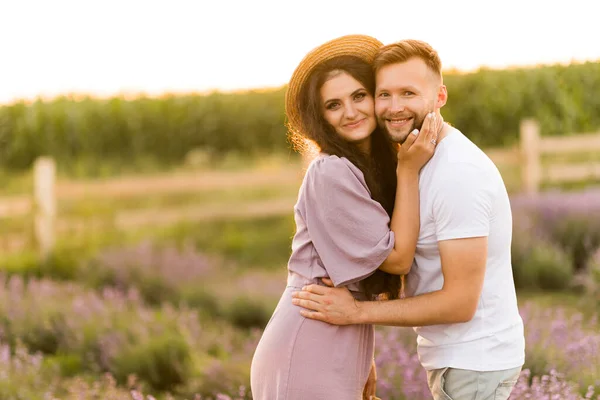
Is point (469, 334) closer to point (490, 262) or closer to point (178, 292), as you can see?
point (490, 262)

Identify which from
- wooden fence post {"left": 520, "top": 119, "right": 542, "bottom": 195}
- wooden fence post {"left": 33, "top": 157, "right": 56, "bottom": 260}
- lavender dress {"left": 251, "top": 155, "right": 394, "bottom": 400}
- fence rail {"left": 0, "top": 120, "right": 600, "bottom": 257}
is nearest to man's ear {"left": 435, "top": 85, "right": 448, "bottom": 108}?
lavender dress {"left": 251, "top": 155, "right": 394, "bottom": 400}

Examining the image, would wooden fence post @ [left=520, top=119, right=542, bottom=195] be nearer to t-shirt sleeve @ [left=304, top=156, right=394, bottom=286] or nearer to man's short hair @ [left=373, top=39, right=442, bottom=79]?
man's short hair @ [left=373, top=39, right=442, bottom=79]

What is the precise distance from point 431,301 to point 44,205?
9.09 m

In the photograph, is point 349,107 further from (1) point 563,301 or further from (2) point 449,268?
(1) point 563,301

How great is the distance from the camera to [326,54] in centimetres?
277

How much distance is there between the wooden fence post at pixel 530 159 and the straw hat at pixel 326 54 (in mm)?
9497

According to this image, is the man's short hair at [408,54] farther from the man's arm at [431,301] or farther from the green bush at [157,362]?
the green bush at [157,362]

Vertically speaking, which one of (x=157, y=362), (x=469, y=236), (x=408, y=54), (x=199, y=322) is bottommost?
(x=199, y=322)

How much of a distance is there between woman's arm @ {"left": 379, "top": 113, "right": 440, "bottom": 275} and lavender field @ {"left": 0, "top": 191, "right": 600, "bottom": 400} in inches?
40.7

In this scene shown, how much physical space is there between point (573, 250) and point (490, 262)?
6.56 metres

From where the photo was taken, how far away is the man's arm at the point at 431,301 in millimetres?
2465

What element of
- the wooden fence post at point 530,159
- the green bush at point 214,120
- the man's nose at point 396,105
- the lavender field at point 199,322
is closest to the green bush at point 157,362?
the lavender field at point 199,322

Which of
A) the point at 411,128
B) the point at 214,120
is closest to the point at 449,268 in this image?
the point at 411,128

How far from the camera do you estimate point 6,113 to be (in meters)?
16.1
